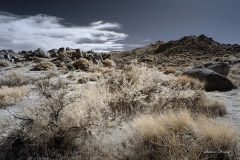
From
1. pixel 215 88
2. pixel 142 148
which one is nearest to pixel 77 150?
pixel 142 148

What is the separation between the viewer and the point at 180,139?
13.2 feet

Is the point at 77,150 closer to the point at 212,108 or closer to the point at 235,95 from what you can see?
the point at 212,108

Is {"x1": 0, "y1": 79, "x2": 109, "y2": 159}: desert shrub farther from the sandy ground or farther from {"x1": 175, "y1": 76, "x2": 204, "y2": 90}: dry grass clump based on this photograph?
{"x1": 175, "y1": 76, "x2": 204, "y2": 90}: dry grass clump

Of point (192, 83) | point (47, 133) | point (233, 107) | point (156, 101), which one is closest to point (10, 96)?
point (47, 133)

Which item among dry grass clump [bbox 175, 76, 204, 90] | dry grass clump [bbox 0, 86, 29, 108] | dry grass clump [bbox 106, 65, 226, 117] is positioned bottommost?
dry grass clump [bbox 0, 86, 29, 108]

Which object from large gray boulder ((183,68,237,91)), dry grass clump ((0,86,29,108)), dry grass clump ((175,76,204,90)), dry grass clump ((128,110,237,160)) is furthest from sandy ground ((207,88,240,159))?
dry grass clump ((0,86,29,108))

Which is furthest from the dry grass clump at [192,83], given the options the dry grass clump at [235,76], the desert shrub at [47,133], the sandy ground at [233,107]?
the desert shrub at [47,133]

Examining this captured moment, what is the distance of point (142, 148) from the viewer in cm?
408

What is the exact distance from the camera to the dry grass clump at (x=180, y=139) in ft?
12.1

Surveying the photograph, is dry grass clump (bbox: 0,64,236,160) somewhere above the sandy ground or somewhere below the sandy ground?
above

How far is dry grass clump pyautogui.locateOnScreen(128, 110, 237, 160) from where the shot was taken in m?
3.68

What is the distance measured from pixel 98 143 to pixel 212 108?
11.6ft

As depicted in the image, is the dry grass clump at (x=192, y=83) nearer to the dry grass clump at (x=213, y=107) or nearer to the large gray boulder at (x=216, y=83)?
the large gray boulder at (x=216, y=83)

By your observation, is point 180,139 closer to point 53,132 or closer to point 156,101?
point 53,132
